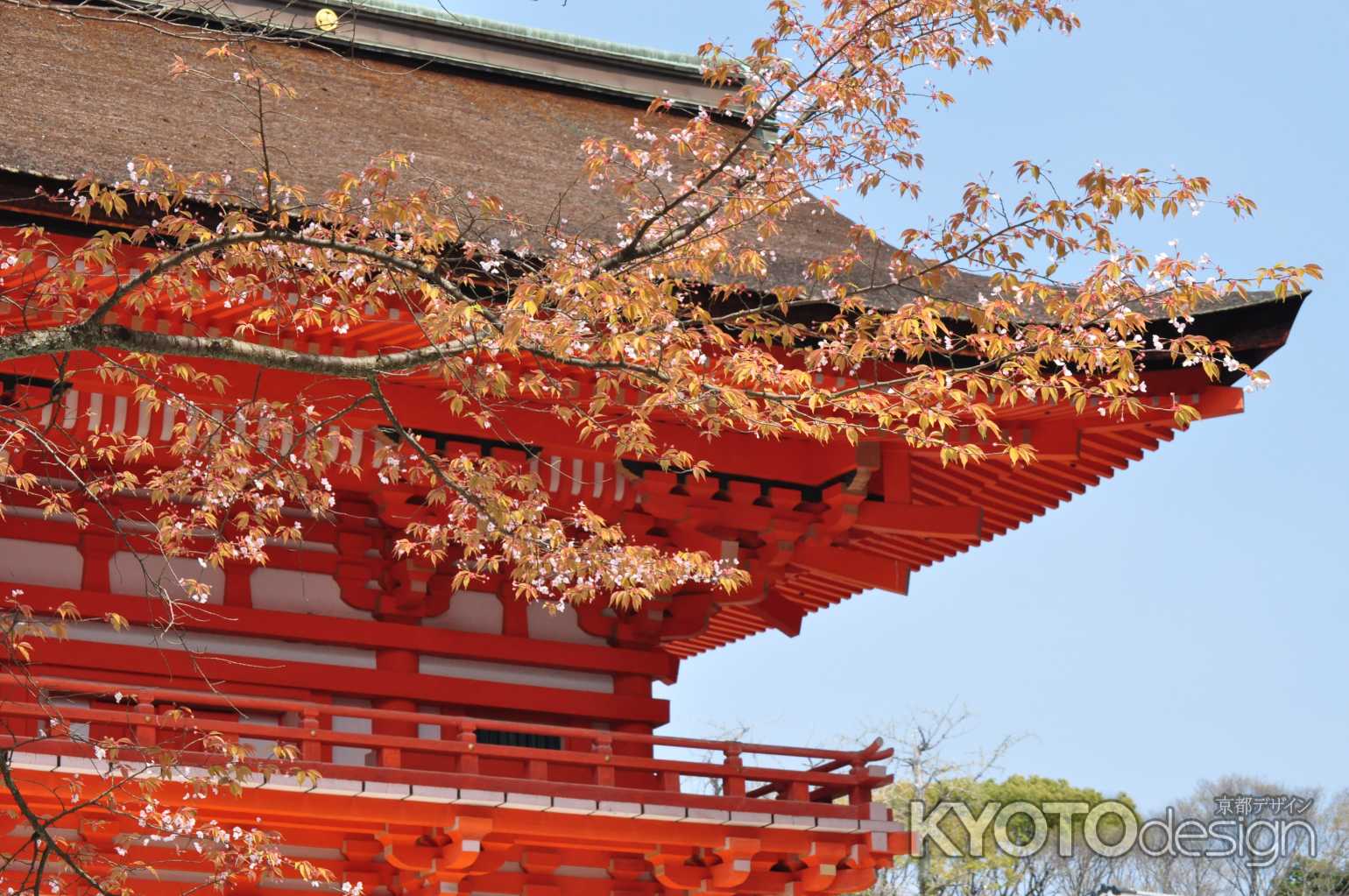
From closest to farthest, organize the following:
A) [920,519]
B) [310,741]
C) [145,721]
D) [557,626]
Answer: [145,721] → [310,741] → [920,519] → [557,626]

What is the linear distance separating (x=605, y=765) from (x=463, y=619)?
1443 millimetres

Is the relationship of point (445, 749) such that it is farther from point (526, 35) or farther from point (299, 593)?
point (526, 35)

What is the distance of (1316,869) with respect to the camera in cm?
2933

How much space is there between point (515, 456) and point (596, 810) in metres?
1.85

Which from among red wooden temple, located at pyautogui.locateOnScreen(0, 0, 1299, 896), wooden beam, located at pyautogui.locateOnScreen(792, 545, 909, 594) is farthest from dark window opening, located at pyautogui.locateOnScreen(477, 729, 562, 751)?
wooden beam, located at pyautogui.locateOnScreen(792, 545, 909, 594)

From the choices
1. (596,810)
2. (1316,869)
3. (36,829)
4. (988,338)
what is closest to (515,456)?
(596,810)

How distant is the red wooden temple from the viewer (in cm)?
812

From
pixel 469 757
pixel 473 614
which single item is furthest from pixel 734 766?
pixel 473 614

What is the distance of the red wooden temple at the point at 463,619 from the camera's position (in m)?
8.12

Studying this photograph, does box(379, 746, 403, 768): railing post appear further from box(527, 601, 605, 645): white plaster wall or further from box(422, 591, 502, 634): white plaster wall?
box(527, 601, 605, 645): white plaster wall

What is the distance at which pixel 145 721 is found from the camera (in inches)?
298

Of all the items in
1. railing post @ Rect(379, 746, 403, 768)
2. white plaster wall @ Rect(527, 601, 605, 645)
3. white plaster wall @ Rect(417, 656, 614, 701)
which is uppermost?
white plaster wall @ Rect(527, 601, 605, 645)

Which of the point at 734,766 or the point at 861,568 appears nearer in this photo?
the point at 734,766

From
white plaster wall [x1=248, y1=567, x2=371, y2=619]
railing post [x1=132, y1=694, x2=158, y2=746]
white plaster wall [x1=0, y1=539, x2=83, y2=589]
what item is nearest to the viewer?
railing post [x1=132, y1=694, x2=158, y2=746]
